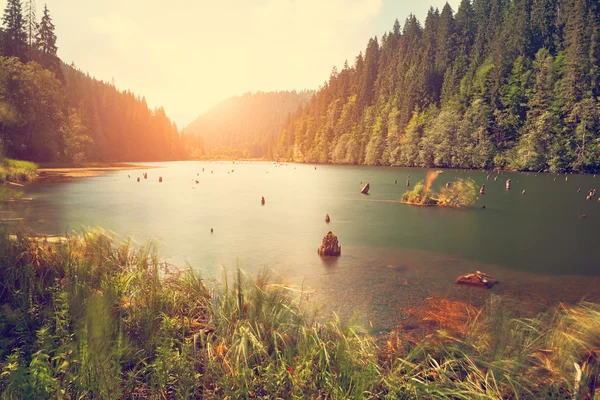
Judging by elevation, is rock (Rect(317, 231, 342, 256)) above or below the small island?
below

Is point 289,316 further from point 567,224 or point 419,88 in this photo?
point 419,88

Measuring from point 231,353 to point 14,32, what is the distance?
9149 centimetres

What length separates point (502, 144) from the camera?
8712cm

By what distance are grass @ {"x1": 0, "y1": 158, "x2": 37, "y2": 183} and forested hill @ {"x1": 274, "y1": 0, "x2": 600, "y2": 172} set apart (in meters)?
85.3

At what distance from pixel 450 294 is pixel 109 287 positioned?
9.86 m

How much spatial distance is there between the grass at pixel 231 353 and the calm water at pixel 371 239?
11.6 feet

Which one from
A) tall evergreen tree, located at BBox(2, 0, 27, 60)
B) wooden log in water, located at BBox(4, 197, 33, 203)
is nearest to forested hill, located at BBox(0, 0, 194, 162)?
tall evergreen tree, located at BBox(2, 0, 27, 60)

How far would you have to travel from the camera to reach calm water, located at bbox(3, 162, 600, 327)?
1249cm

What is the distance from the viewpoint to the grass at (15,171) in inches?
1667

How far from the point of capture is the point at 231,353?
19.8 feet

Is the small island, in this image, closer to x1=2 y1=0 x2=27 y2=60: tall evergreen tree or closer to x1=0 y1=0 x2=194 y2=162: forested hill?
x1=0 y1=0 x2=194 y2=162: forested hill

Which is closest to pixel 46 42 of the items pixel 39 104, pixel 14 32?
pixel 14 32

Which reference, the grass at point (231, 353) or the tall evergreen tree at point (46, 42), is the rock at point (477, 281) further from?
the tall evergreen tree at point (46, 42)

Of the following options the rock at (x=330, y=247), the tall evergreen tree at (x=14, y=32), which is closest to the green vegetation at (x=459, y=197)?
the rock at (x=330, y=247)
